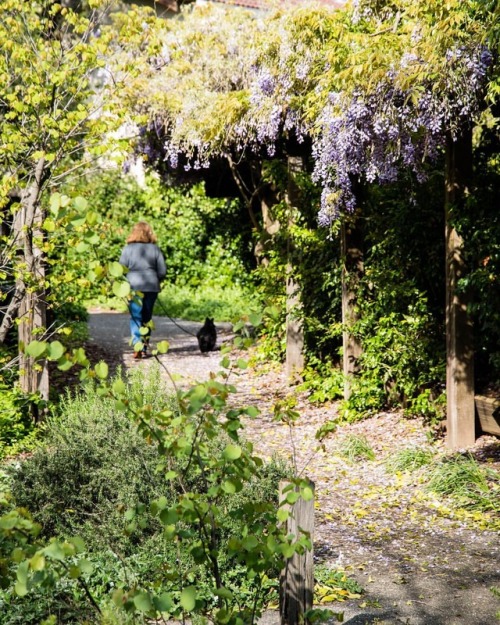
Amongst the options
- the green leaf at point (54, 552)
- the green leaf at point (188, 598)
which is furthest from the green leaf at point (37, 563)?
the green leaf at point (188, 598)

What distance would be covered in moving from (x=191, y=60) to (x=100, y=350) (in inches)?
168

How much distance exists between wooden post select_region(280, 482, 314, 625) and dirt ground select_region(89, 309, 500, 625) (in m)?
0.29

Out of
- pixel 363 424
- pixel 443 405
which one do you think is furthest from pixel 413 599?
pixel 363 424

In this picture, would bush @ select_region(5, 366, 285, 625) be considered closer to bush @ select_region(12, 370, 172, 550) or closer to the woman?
bush @ select_region(12, 370, 172, 550)

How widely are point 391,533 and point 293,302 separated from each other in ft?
15.6

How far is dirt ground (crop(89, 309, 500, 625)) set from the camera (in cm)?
430

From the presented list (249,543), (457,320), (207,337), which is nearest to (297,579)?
(249,543)

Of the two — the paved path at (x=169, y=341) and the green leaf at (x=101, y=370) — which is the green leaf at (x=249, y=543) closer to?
the green leaf at (x=101, y=370)

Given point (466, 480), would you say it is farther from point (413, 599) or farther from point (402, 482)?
point (413, 599)

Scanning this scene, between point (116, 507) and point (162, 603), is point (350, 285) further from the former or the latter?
point (162, 603)

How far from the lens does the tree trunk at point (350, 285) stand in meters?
8.60

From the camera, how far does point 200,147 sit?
10.2 meters

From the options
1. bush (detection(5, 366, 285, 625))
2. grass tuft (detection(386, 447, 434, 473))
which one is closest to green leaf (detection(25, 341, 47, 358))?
bush (detection(5, 366, 285, 625))

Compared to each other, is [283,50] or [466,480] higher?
[283,50]
